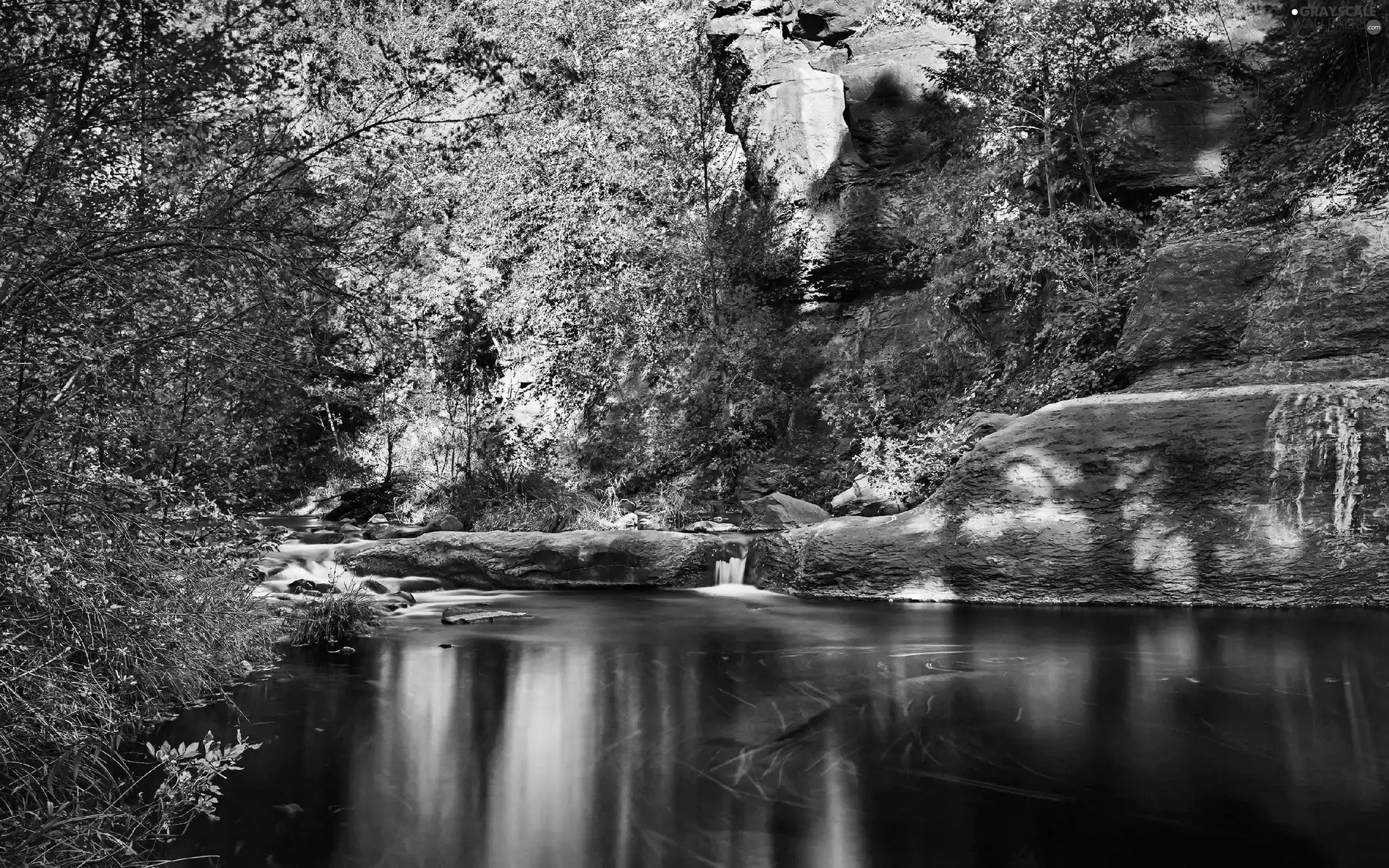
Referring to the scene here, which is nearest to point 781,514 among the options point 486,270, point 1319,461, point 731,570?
point 731,570

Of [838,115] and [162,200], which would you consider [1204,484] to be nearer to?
[162,200]

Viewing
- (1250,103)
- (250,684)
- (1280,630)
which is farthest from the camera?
(1250,103)

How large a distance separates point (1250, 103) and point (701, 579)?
12.3 metres

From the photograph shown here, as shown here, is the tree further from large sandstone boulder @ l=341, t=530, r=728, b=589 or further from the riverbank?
large sandstone boulder @ l=341, t=530, r=728, b=589

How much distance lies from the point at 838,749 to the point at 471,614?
5.15 meters

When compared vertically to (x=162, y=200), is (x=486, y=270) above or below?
above

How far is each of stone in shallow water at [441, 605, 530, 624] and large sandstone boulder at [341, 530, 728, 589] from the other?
61.6 inches

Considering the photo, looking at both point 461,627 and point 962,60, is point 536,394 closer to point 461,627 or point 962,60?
point 962,60

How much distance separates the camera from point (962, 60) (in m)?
15.6

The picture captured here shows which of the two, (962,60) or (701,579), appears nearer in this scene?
(701,579)

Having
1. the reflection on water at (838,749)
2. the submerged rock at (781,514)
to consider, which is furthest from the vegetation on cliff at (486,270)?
the submerged rock at (781,514)

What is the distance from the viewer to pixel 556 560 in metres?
10.8

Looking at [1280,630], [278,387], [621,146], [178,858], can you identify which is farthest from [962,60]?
[178,858]

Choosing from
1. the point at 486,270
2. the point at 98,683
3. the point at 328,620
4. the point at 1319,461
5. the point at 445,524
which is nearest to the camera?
the point at 98,683
